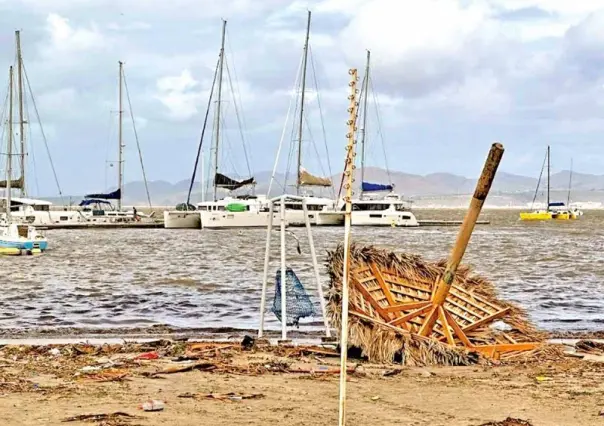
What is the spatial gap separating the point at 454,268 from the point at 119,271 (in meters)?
24.2

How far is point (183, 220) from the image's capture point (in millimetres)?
79812

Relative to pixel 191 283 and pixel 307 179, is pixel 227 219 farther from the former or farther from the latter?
pixel 191 283

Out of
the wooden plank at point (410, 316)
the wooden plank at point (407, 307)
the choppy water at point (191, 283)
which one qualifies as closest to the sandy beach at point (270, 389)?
the wooden plank at point (410, 316)

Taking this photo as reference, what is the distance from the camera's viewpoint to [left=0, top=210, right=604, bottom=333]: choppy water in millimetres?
18938

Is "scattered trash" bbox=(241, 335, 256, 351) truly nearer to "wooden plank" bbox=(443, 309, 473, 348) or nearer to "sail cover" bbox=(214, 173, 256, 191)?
"wooden plank" bbox=(443, 309, 473, 348)

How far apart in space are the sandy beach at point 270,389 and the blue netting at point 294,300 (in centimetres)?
149

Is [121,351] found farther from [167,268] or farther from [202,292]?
[167,268]

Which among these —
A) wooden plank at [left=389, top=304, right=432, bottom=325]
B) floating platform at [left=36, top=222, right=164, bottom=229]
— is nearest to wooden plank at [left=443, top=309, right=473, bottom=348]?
wooden plank at [left=389, top=304, right=432, bottom=325]

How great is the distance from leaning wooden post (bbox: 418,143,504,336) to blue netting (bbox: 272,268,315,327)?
222 centimetres

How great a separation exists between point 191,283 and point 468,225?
18.3m

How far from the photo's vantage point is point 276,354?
11781 millimetres

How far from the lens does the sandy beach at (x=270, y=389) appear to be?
840 cm

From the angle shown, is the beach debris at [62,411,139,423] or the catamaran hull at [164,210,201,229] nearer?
the beach debris at [62,411,139,423]

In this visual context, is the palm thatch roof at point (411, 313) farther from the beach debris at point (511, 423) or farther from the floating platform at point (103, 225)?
the floating platform at point (103, 225)
